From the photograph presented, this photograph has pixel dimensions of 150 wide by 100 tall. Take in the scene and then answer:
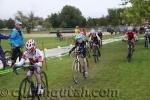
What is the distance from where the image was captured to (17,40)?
2038cm

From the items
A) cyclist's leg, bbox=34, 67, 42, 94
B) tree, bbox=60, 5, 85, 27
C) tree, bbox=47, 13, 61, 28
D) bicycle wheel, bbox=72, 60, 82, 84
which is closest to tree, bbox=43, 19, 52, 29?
tree, bbox=47, 13, 61, 28

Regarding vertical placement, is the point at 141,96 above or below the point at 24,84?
below

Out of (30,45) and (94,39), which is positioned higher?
(30,45)

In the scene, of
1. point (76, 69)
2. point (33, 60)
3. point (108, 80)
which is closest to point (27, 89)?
point (33, 60)

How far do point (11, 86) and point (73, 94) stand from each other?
10.6 feet

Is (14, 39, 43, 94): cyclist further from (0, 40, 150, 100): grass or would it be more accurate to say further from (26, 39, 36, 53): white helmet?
(0, 40, 150, 100): grass

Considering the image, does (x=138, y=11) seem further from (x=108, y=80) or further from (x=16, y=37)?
(x=108, y=80)

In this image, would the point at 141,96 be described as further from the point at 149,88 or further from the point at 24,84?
the point at 24,84

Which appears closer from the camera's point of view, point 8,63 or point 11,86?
point 11,86

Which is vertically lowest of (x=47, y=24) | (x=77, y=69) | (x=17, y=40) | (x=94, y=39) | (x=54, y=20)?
(x=47, y=24)

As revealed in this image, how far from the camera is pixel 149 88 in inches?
595

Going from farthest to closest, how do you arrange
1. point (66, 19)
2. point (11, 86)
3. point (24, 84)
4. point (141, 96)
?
point (66, 19) < point (11, 86) < point (141, 96) < point (24, 84)

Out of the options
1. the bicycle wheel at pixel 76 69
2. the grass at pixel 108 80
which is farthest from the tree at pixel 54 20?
the bicycle wheel at pixel 76 69

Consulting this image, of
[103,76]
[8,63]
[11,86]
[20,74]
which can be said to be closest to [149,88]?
A: [103,76]
